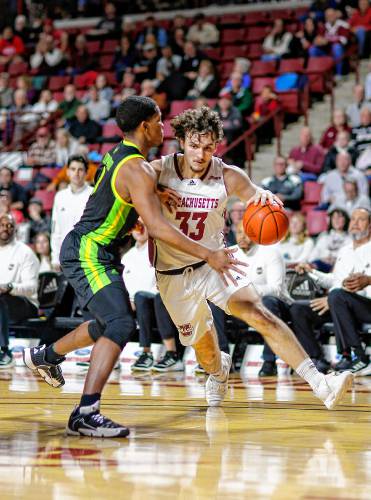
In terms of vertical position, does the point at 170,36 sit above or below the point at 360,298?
above

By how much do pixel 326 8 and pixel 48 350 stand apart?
1195 centimetres

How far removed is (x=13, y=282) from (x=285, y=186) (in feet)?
11.8

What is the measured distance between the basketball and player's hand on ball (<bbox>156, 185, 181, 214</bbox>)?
448 mm

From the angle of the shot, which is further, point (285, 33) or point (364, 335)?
point (285, 33)

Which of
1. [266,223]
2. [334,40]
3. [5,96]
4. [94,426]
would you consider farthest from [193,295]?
[5,96]

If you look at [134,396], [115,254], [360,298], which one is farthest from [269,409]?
[360,298]

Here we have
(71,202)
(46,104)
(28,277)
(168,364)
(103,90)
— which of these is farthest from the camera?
(46,104)

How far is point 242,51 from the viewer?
54.4ft

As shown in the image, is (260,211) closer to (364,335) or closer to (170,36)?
Answer: (364,335)

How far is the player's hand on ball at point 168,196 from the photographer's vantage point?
5762 millimetres

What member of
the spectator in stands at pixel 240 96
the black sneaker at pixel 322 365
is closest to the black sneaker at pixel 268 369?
the black sneaker at pixel 322 365

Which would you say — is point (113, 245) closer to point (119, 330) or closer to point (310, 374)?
point (119, 330)

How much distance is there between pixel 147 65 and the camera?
1662 cm

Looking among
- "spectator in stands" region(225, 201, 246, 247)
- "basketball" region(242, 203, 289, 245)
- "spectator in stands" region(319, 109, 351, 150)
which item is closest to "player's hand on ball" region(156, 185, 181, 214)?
"basketball" region(242, 203, 289, 245)
